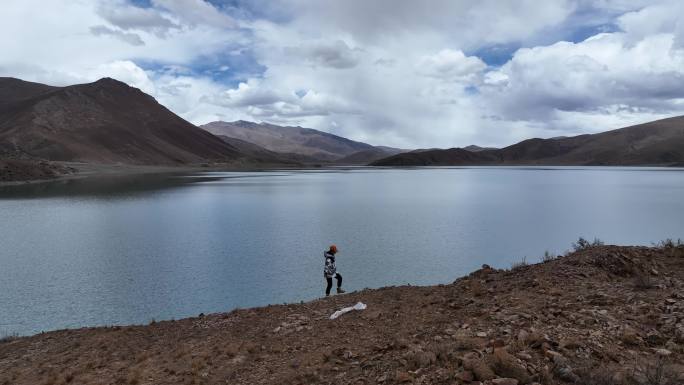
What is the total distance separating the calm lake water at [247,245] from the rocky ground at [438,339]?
541cm

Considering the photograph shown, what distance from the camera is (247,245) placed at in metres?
28.8

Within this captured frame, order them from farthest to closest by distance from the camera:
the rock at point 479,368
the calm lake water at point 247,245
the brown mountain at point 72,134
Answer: the brown mountain at point 72,134, the calm lake water at point 247,245, the rock at point 479,368

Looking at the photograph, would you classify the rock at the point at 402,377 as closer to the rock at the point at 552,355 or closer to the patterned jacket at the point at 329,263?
the rock at the point at 552,355

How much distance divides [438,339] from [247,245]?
22.0 meters

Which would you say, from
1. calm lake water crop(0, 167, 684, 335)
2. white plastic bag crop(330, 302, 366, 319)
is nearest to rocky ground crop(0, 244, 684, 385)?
white plastic bag crop(330, 302, 366, 319)

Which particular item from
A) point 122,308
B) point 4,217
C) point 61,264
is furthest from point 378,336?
point 4,217

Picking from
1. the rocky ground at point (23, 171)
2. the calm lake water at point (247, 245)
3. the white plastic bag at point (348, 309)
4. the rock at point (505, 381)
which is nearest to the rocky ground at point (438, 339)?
the rock at point (505, 381)

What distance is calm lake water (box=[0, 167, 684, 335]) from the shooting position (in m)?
18.2

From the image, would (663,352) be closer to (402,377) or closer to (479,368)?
(479,368)

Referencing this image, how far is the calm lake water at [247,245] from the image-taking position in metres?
18.2

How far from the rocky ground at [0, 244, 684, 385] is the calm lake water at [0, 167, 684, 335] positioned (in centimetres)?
541

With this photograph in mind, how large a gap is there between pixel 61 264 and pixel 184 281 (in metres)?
8.01

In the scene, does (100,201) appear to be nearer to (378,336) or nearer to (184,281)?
(184,281)

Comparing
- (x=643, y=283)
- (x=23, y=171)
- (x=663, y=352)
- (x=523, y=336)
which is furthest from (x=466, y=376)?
(x=23, y=171)
